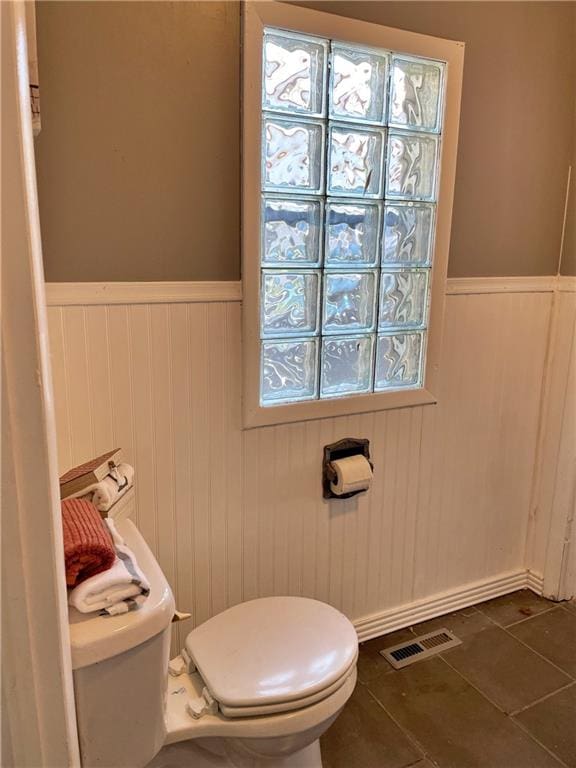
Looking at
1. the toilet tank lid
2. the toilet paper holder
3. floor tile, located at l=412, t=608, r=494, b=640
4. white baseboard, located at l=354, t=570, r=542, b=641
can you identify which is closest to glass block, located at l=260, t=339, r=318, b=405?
the toilet paper holder

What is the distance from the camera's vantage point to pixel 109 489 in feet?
3.86

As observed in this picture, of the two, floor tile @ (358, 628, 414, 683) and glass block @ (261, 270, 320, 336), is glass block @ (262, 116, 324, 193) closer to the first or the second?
glass block @ (261, 270, 320, 336)

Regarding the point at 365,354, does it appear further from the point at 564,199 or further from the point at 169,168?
the point at 564,199

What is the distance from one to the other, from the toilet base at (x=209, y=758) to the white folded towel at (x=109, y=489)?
0.52m

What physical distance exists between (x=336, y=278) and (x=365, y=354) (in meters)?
0.26

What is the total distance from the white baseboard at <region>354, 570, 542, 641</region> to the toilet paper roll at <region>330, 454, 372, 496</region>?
53 cm

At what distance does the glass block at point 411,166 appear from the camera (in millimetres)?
1670

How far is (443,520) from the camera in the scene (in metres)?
2.04

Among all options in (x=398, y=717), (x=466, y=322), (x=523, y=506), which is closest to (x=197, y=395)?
(x=466, y=322)

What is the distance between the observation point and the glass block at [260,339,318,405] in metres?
1.61

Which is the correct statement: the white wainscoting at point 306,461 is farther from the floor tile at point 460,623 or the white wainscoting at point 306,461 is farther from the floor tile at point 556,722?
the floor tile at point 556,722

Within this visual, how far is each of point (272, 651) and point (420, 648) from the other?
0.87 metres

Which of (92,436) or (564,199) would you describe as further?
(564,199)

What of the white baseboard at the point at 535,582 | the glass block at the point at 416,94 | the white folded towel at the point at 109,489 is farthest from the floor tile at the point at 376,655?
the glass block at the point at 416,94
